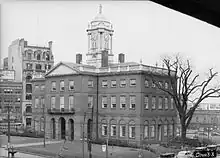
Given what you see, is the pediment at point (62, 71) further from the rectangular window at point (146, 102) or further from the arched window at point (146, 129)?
the arched window at point (146, 129)

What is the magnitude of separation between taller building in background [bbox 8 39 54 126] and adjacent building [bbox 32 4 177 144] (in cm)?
65

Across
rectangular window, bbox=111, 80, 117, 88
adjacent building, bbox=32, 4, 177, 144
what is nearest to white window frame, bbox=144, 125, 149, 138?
adjacent building, bbox=32, 4, 177, 144

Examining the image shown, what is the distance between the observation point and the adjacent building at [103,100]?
29.2 feet

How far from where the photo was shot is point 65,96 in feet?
31.8

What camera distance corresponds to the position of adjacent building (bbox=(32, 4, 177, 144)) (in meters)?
8.91

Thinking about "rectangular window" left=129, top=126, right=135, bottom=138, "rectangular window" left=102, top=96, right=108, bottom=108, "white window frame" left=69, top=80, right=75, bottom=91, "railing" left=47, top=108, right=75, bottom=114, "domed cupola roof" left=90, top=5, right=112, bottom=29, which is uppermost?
"domed cupola roof" left=90, top=5, right=112, bottom=29

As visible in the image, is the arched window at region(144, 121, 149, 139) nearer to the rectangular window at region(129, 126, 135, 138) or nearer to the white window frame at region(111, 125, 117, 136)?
the rectangular window at region(129, 126, 135, 138)

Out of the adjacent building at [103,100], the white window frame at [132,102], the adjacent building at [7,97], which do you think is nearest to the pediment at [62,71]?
the adjacent building at [103,100]

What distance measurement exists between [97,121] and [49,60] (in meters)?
2.26

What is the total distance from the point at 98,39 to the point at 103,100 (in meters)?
1.62

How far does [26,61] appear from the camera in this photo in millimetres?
6727

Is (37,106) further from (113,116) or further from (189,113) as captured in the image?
(189,113)

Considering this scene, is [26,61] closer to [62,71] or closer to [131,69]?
[62,71]

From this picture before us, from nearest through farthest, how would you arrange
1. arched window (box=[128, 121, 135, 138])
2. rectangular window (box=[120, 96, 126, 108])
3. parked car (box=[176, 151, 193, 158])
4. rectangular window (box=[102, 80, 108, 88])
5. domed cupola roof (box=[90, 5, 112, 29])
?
parked car (box=[176, 151, 193, 158]) < domed cupola roof (box=[90, 5, 112, 29]) < arched window (box=[128, 121, 135, 138]) < rectangular window (box=[120, 96, 126, 108]) < rectangular window (box=[102, 80, 108, 88])
